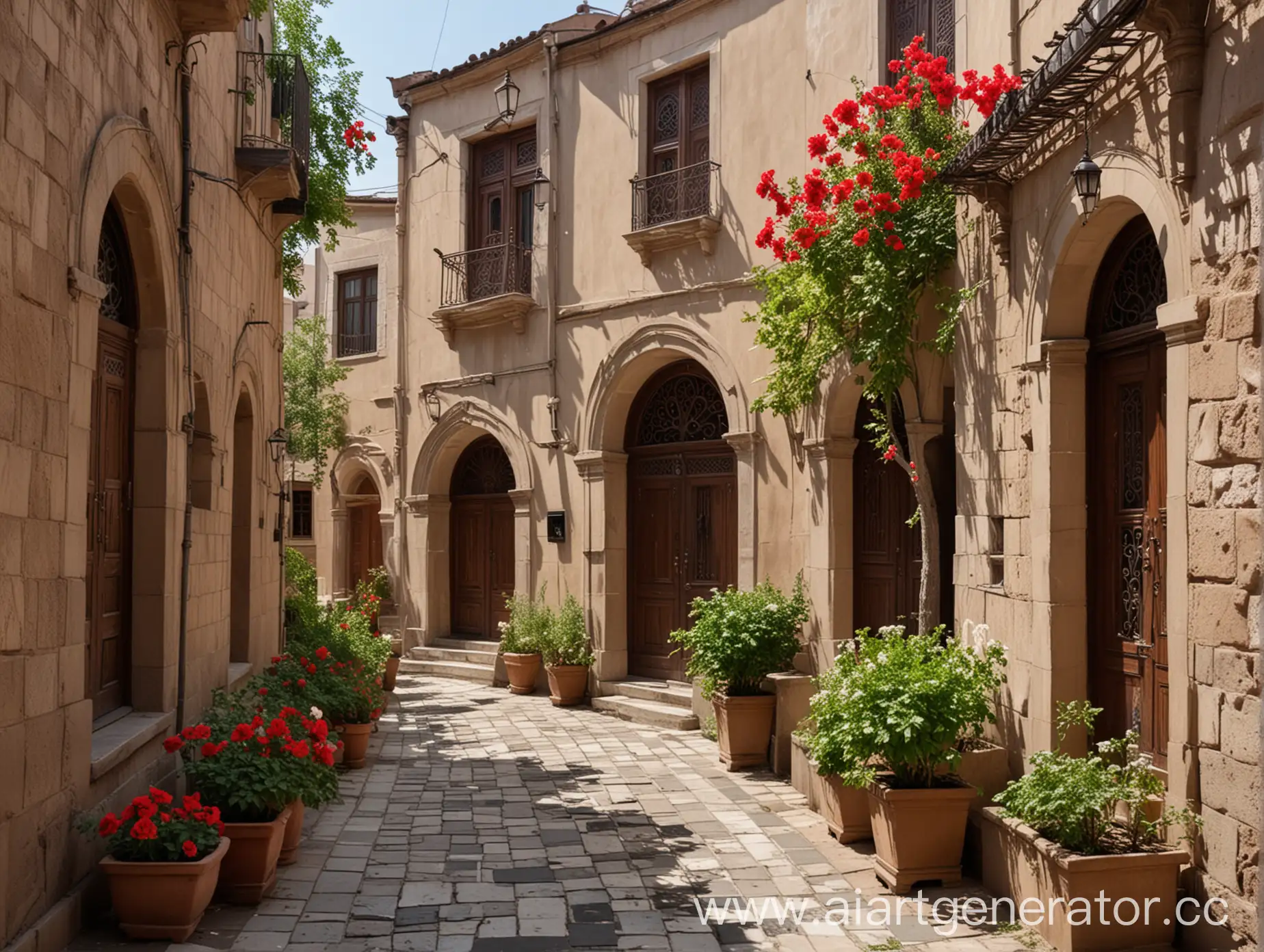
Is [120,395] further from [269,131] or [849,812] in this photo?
[269,131]

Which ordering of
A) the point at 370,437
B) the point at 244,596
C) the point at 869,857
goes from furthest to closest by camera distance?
1. the point at 370,437
2. the point at 244,596
3. the point at 869,857

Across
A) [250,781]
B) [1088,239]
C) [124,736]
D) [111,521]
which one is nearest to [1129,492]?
[1088,239]

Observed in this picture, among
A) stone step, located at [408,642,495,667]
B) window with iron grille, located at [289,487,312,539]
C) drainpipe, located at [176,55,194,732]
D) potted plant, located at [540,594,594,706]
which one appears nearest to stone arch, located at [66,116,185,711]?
drainpipe, located at [176,55,194,732]

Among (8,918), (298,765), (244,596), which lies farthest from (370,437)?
(8,918)

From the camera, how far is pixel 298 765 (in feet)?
19.3

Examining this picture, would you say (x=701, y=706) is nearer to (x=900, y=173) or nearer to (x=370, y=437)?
(x=900, y=173)

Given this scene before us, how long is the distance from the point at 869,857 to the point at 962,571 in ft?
6.27

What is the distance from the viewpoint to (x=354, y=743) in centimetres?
897

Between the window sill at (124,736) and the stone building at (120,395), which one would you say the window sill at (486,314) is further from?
the window sill at (124,736)

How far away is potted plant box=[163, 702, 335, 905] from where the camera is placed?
5.46 meters

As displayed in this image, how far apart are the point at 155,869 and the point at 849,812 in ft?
12.7

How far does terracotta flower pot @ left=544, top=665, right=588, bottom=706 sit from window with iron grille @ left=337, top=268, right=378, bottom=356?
23.0 feet

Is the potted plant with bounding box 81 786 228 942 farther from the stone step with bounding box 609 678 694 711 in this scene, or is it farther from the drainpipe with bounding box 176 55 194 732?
the stone step with bounding box 609 678 694 711

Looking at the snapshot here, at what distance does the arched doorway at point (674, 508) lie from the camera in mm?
11609
